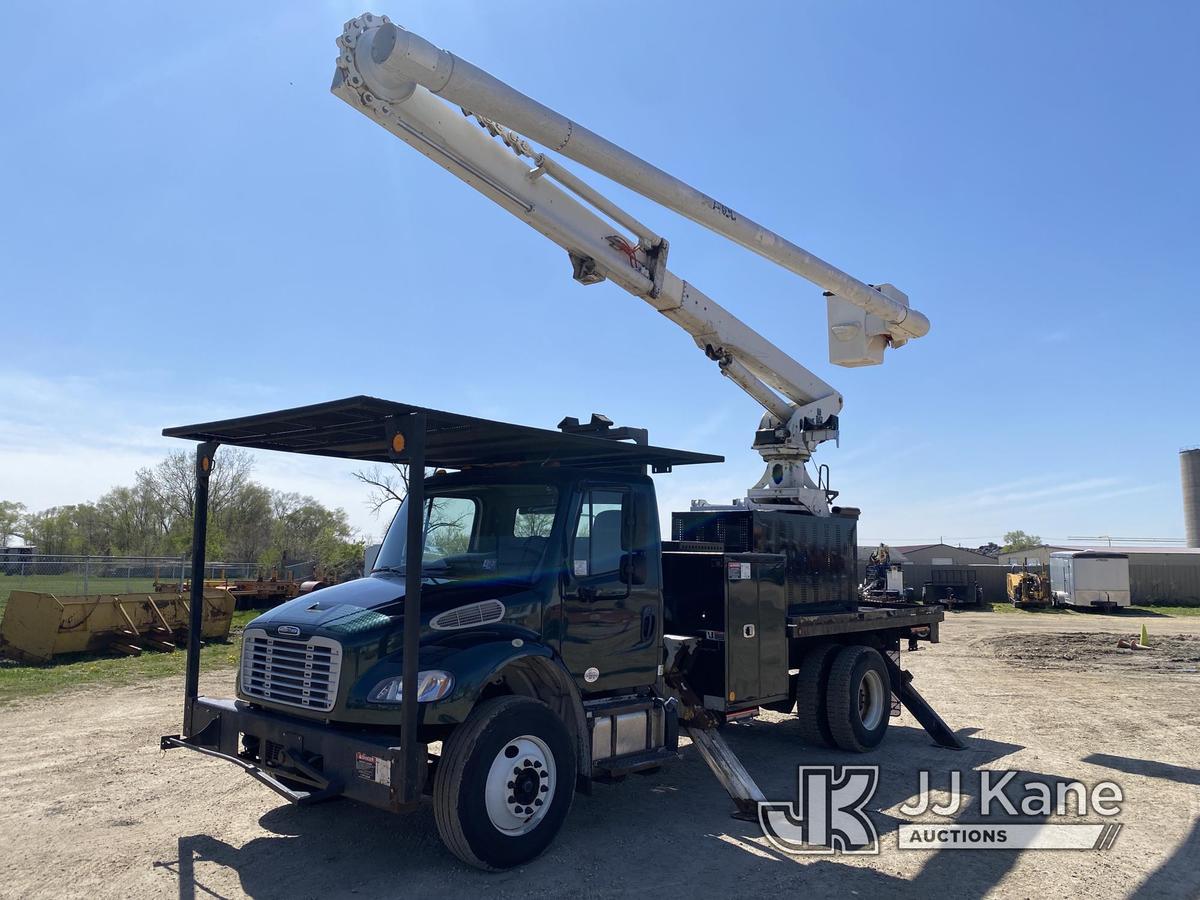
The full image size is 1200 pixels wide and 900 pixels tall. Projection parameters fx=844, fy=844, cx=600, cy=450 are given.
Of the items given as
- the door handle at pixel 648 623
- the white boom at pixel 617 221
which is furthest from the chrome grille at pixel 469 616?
the white boom at pixel 617 221

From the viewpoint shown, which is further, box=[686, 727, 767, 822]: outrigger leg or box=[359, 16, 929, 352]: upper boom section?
box=[359, 16, 929, 352]: upper boom section

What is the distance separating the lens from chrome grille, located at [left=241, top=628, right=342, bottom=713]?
5.06m

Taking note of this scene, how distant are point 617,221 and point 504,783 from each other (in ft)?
19.2

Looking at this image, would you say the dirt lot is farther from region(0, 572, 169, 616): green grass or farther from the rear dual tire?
region(0, 572, 169, 616): green grass

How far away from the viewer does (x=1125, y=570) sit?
32.8 meters

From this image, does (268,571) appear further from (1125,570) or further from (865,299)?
(1125,570)

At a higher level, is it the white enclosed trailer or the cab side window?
the cab side window

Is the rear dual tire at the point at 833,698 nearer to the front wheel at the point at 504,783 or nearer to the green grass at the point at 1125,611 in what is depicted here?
the front wheel at the point at 504,783

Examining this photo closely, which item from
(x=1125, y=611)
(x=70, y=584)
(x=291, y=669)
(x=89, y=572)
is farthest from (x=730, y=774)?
(x=1125, y=611)

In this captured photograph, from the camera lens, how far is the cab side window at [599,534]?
19.9 ft

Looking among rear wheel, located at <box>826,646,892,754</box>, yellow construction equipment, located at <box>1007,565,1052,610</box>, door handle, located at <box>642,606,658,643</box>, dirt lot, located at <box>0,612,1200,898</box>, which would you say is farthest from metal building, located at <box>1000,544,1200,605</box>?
door handle, located at <box>642,606,658,643</box>

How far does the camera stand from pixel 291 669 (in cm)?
530

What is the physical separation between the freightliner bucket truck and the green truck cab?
0.06ft

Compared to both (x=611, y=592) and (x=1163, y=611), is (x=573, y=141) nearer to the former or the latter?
(x=611, y=592)
